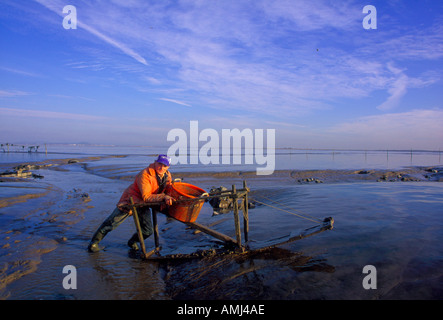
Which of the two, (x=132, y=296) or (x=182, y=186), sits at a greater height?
(x=182, y=186)

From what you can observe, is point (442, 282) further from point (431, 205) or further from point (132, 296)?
point (431, 205)

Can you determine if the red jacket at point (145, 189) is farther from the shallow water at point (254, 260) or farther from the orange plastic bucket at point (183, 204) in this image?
the shallow water at point (254, 260)

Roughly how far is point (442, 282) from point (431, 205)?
583 cm

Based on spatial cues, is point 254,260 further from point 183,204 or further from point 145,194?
point 145,194

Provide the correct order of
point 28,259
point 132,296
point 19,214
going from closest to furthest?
point 132,296 → point 28,259 → point 19,214

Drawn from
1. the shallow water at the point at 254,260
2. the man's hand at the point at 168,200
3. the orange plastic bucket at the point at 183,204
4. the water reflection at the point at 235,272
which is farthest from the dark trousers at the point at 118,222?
the water reflection at the point at 235,272

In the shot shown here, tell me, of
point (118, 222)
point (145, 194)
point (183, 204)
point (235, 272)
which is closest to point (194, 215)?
point (183, 204)

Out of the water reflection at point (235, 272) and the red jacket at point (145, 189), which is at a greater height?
the red jacket at point (145, 189)

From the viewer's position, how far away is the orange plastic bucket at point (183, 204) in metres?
5.38

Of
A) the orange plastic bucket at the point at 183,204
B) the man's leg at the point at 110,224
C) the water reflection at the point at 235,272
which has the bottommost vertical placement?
the water reflection at the point at 235,272

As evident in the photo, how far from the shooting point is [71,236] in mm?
7051

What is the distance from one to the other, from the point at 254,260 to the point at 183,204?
175 centimetres
